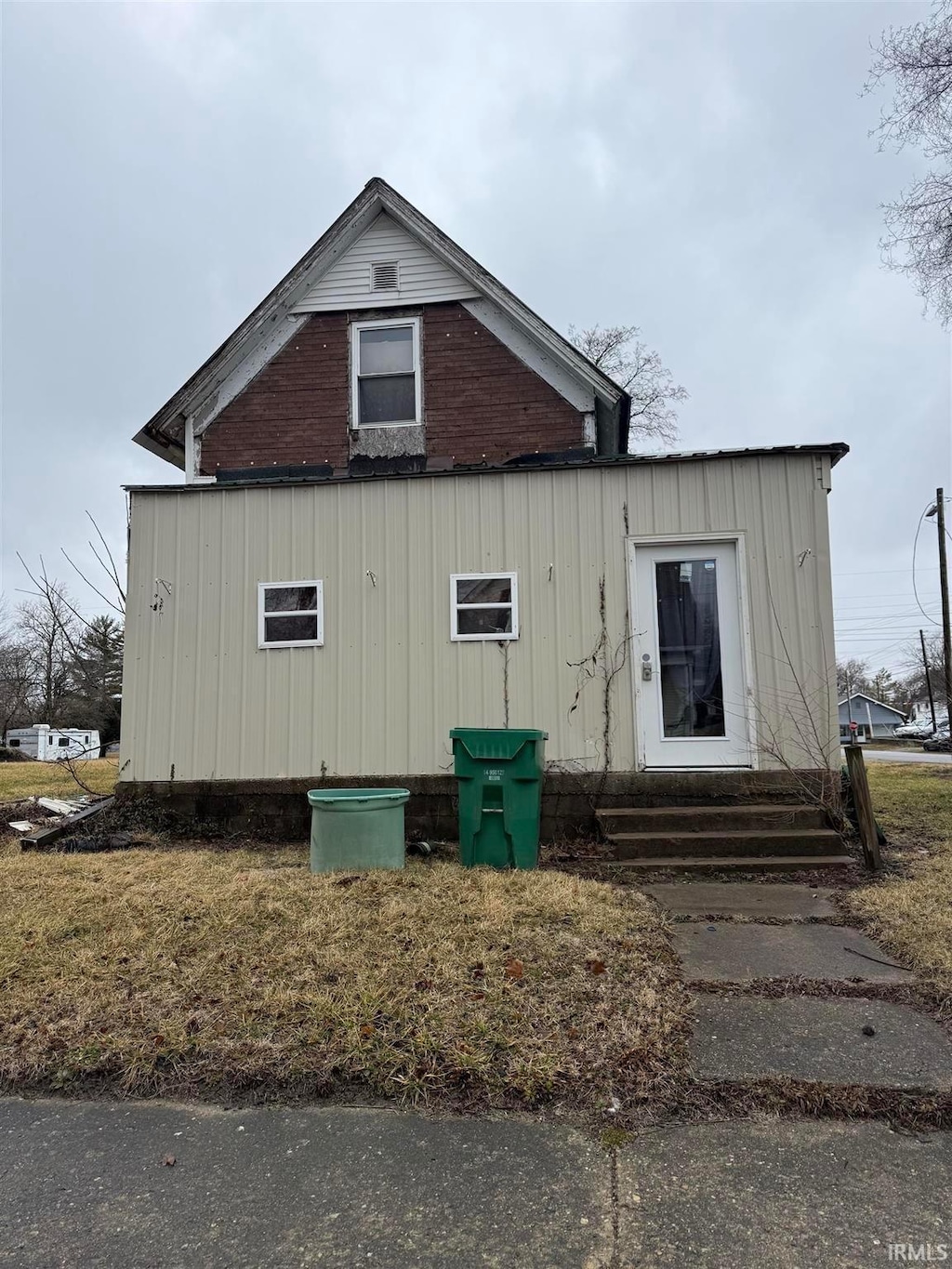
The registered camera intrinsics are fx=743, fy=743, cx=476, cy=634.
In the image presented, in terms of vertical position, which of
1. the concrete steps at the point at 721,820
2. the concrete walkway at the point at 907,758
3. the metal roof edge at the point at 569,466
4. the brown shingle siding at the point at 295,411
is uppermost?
the brown shingle siding at the point at 295,411

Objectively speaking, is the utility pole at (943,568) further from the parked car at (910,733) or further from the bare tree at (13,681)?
the bare tree at (13,681)

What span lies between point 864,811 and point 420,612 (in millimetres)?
4123

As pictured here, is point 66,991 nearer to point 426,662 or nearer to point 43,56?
point 426,662

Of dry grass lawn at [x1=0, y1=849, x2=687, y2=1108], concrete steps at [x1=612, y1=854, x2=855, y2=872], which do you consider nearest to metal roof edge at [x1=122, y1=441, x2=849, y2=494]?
concrete steps at [x1=612, y1=854, x2=855, y2=872]

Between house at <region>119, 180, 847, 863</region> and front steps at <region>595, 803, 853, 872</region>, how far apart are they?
0.29 m

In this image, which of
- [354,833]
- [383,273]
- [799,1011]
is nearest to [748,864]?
[799,1011]

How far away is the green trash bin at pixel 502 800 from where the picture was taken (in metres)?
5.71

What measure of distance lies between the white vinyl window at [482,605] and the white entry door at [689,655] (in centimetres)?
117

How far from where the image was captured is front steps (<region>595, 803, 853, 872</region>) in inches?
224

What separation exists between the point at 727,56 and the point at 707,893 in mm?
11307

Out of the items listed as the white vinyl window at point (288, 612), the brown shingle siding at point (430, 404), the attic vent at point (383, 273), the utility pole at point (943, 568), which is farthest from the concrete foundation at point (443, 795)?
the utility pole at point (943, 568)

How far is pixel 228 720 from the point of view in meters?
7.30

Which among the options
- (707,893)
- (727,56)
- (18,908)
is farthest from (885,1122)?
(727,56)

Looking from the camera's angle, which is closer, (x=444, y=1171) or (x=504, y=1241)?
(x=504, y=1241)
